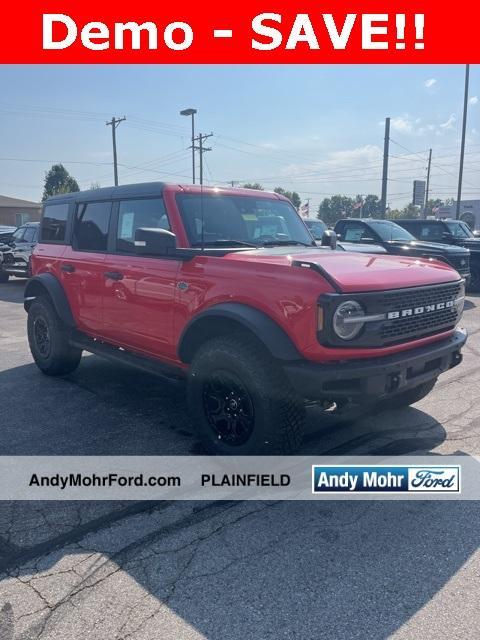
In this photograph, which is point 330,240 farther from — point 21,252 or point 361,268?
point 21,252

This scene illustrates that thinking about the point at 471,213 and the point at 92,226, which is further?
the point at 471,213

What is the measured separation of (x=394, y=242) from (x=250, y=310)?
326 inches

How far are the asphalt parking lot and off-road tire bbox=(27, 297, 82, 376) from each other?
5.94 feet

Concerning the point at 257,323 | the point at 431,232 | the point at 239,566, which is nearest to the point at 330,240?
the point at 257,323

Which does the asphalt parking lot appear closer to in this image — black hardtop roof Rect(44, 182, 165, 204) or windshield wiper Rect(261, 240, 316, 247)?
windshield wiper Rect(261, 240, 316, 247)

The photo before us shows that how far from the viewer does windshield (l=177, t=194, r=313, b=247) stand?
4172 millimetres

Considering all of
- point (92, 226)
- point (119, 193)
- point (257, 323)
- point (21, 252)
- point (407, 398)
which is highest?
point (119, 193)

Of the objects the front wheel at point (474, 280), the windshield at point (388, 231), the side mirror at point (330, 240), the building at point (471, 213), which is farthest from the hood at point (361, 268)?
the building at point (471, 213)

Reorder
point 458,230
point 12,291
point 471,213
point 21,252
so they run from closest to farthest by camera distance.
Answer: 1. point 458,230
2. point 12,291
3. point 21,252
4. point 471,213

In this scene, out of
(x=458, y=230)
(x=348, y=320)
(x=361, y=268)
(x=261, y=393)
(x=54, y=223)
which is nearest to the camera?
(x=348, y=320)

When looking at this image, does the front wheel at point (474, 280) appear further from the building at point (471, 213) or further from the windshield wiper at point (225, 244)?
the building at point (471, 213)

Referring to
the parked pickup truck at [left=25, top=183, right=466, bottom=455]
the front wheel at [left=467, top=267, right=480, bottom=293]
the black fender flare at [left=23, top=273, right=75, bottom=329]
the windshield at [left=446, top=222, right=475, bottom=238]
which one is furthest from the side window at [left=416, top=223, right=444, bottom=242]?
the black fender flare at [left=23, top=273, right=75, bottom=329]

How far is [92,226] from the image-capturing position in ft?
17.1

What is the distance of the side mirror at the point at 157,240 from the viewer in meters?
3.75
